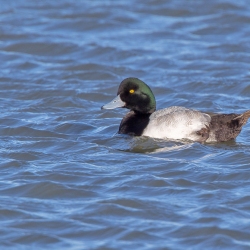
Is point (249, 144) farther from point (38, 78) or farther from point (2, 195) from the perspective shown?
point (38, 78)

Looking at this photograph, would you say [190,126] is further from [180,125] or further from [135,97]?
[135,97]

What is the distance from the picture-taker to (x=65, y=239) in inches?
274

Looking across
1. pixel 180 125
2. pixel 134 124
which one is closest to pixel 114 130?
pixel 134 124

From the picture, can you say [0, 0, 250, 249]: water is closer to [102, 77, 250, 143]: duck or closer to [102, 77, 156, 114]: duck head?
[102, 77, 250, 143]: duck

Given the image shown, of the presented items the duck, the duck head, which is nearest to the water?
the duck

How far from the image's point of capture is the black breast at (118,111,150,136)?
1016 cm

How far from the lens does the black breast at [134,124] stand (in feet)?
33.3

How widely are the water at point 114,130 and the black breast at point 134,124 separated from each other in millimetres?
120

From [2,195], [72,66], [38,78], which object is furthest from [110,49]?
[2,195]

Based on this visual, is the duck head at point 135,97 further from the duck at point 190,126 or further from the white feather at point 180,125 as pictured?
the white feather at point 180,125

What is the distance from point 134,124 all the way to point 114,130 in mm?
572

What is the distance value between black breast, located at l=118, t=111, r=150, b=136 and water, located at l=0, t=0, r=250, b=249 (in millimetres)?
120

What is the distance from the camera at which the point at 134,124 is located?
33.6ft

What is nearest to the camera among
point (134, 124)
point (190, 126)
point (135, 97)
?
point (190, 126)
